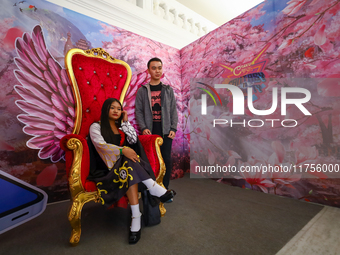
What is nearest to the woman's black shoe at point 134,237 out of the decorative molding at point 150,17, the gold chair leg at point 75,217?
the gold chair leg at point 75,217

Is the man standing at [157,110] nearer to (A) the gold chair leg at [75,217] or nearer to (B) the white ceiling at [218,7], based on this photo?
(A) the gold chair leg at [75,217]

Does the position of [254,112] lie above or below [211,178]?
above

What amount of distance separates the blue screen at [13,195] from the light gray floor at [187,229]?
0.21m

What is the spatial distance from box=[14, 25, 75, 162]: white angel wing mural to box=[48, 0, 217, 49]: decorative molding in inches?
24.5

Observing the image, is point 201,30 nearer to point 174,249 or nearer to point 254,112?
point 254,112

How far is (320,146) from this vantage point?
1.52m

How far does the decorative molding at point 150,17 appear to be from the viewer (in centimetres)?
203

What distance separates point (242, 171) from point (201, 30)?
2.86 m

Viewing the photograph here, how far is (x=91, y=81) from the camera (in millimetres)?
1714

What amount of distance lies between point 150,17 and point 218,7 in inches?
63.7

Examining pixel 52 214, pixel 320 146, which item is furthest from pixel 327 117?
pixel 52 214

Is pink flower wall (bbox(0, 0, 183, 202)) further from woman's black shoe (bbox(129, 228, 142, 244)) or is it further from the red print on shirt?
woman's black shoe (bbox(129, 228, 142, 244))

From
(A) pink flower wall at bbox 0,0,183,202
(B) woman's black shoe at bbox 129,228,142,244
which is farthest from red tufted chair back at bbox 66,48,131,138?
(B) woman's black shoe at bbox 129,228,142,244

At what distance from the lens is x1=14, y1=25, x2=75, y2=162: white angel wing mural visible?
5.28 feet
